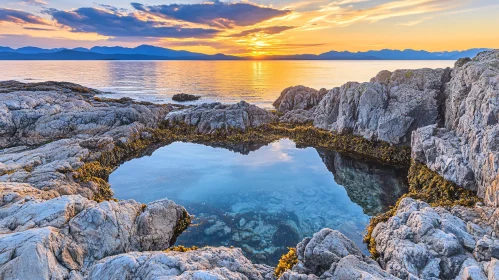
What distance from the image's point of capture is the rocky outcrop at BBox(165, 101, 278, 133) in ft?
159

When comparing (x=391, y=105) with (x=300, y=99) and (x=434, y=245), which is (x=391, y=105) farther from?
(x=300, y=99)

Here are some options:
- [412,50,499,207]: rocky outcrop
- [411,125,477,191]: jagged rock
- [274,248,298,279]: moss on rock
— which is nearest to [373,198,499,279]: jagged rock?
[412,50,499,207]: rocky outcrop

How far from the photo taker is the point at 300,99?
68.1m

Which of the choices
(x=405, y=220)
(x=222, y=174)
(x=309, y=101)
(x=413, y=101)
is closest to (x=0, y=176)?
(x=222, y=174)

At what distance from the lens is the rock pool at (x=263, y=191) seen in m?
20.9

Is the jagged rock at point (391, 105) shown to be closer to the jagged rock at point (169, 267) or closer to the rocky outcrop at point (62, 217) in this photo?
the rocky outcrop at point (62, 217)

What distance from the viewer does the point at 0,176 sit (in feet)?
74.4

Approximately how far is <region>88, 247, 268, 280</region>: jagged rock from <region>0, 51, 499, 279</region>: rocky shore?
5 cm

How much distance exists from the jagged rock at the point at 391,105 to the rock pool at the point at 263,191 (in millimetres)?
6016

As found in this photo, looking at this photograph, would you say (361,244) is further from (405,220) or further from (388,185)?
(388,185)

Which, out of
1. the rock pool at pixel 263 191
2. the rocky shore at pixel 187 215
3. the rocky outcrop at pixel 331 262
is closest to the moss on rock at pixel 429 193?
the rocky shore at pixel 187 215

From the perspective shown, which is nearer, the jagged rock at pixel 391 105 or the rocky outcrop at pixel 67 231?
the rocky outcrop at pixel 67 231

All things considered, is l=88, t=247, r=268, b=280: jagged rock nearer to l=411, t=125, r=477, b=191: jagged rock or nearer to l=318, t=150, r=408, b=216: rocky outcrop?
l=318, t=150, r=408, b=216: rocky outcrop

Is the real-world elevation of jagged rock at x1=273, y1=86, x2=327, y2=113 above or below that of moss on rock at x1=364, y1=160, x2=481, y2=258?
above
